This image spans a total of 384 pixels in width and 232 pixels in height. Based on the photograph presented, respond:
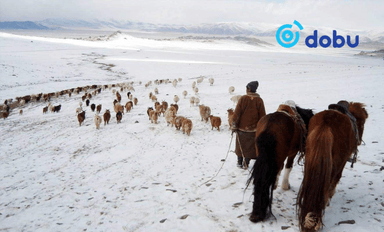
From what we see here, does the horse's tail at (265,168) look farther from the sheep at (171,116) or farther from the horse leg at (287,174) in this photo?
the sheep at (171,116)

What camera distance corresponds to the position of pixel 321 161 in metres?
2.77

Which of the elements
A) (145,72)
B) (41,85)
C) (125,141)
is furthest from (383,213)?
(145,72)

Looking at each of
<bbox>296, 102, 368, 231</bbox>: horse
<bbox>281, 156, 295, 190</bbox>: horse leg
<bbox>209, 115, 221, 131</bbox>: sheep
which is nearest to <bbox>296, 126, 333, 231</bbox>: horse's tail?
<bbox>296, 102, 368, 231</bbox>: horse

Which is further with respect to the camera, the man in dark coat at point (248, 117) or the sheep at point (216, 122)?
the sheep at point (216, 122)

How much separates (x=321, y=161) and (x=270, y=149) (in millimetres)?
650

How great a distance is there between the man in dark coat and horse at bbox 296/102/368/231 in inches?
69.1

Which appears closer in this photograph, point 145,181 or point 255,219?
point 255,219

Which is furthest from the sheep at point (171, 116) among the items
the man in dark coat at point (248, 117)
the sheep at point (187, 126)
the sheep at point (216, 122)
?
the man in dark coat at point (248, 117)

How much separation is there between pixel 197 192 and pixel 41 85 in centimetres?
2653

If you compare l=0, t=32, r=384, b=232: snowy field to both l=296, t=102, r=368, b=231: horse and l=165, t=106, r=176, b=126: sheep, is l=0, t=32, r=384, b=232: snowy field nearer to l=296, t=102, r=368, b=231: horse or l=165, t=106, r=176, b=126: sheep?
l=165, t=106, r=176, b=126: sheep

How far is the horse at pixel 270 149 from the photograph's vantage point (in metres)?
3.22

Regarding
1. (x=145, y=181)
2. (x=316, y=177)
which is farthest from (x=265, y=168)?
(x=145, y=181)

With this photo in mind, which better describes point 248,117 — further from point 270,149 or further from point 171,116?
point 171,116

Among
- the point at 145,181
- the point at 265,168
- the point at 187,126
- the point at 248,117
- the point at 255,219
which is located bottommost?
the point at 145,181
